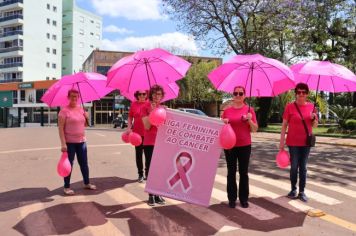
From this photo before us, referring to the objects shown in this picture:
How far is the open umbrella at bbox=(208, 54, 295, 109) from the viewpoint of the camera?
6389 millimetres

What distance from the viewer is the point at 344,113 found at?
25984 millimetres

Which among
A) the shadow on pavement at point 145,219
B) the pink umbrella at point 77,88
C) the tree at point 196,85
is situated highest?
the tree at point 196,85

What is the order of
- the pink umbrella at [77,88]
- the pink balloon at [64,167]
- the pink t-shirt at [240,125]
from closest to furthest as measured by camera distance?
the pink t-shirt at [240,125], the pink balloon at [64,167], the pink umbrella at [77,88]

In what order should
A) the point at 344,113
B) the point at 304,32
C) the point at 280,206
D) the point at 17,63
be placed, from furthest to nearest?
the point at 17,63 < the point at 344,113 < the point at 304,32 < the point at 280,206

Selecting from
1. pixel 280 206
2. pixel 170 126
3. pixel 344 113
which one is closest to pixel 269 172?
pixel 280 206

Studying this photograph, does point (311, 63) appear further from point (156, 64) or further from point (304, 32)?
point (304, 32)

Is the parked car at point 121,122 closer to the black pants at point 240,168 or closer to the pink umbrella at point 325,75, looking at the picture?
the pink umbrella at point 325,75

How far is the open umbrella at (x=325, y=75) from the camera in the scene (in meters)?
6.47

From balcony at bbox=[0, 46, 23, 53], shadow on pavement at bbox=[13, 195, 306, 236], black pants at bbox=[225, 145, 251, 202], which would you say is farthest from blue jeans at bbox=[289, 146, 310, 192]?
balcony at bbox=[0, 46, 23, 53]

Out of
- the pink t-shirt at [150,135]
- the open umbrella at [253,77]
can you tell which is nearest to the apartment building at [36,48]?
the pink t-shirt at [150,135]

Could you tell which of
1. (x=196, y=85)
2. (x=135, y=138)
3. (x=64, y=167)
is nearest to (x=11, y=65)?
(x=196, y=85)

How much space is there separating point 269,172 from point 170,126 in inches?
184

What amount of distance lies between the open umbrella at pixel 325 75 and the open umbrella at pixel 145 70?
1792 millimetres

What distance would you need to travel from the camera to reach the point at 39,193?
7.75 m
